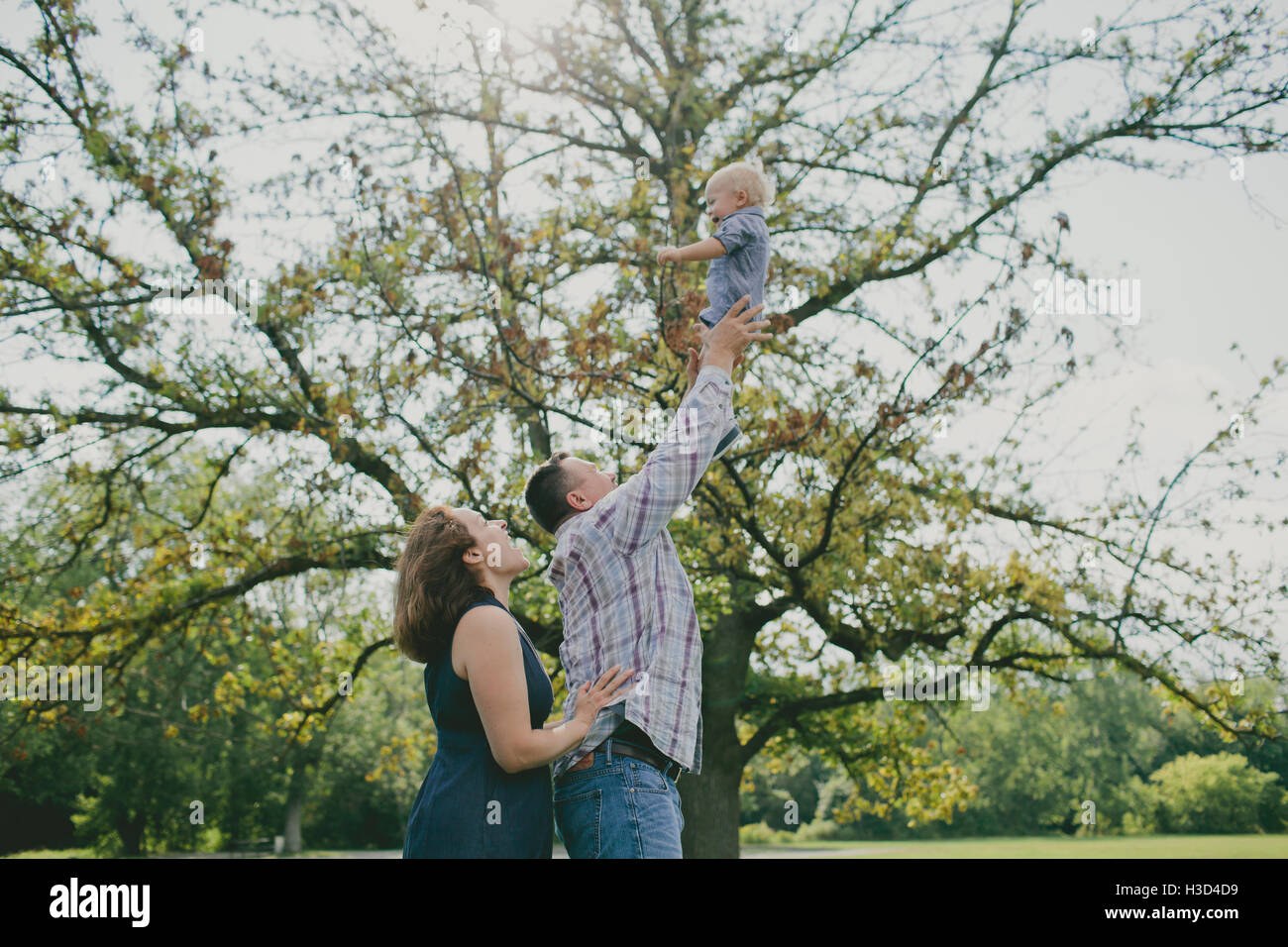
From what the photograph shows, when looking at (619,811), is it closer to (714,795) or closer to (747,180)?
(747,180)

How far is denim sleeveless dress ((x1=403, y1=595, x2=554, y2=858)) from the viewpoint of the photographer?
250 centimetres

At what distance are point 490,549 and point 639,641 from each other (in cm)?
55

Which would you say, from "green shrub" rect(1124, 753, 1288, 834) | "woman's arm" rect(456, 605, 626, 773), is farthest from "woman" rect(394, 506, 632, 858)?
"green shrub" rect(1124, 753, 1288, 834)

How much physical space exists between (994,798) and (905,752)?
37919 mm

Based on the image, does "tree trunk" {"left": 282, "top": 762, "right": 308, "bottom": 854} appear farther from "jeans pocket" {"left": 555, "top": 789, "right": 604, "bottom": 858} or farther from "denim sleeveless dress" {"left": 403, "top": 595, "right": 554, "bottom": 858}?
"jeans pocket" {"left": 555, "top": 789, "right": 604, "bottom": 858}

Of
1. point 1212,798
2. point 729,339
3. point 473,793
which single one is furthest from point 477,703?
point 1212,798

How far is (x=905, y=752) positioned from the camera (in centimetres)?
1226

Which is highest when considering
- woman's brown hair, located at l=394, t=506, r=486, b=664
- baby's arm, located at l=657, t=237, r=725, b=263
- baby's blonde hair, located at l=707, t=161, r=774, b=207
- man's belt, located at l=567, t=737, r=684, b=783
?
baby's blonde hair, located at l=707, t=161, r=774, b=207

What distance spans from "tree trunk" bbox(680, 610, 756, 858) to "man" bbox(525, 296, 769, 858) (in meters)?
8.17

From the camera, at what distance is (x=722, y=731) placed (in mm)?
11031

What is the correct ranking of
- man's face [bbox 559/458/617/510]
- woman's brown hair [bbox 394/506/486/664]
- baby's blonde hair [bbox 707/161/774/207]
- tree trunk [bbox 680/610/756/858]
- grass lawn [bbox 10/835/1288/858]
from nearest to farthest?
woman's brown hair [bbox 394/506/486/664] → man's face [bbox 559/458/617/510] → baby's blonde hair [bbox 707/161/774/207] → tree trunk [bbox 680/610/756/858] → grass lawn [bbox 10/835/1288/858]

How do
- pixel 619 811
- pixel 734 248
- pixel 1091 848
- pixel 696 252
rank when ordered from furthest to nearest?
pixel 1091 848
pixel 734 248
pixel 696 252
pixel 619 811
